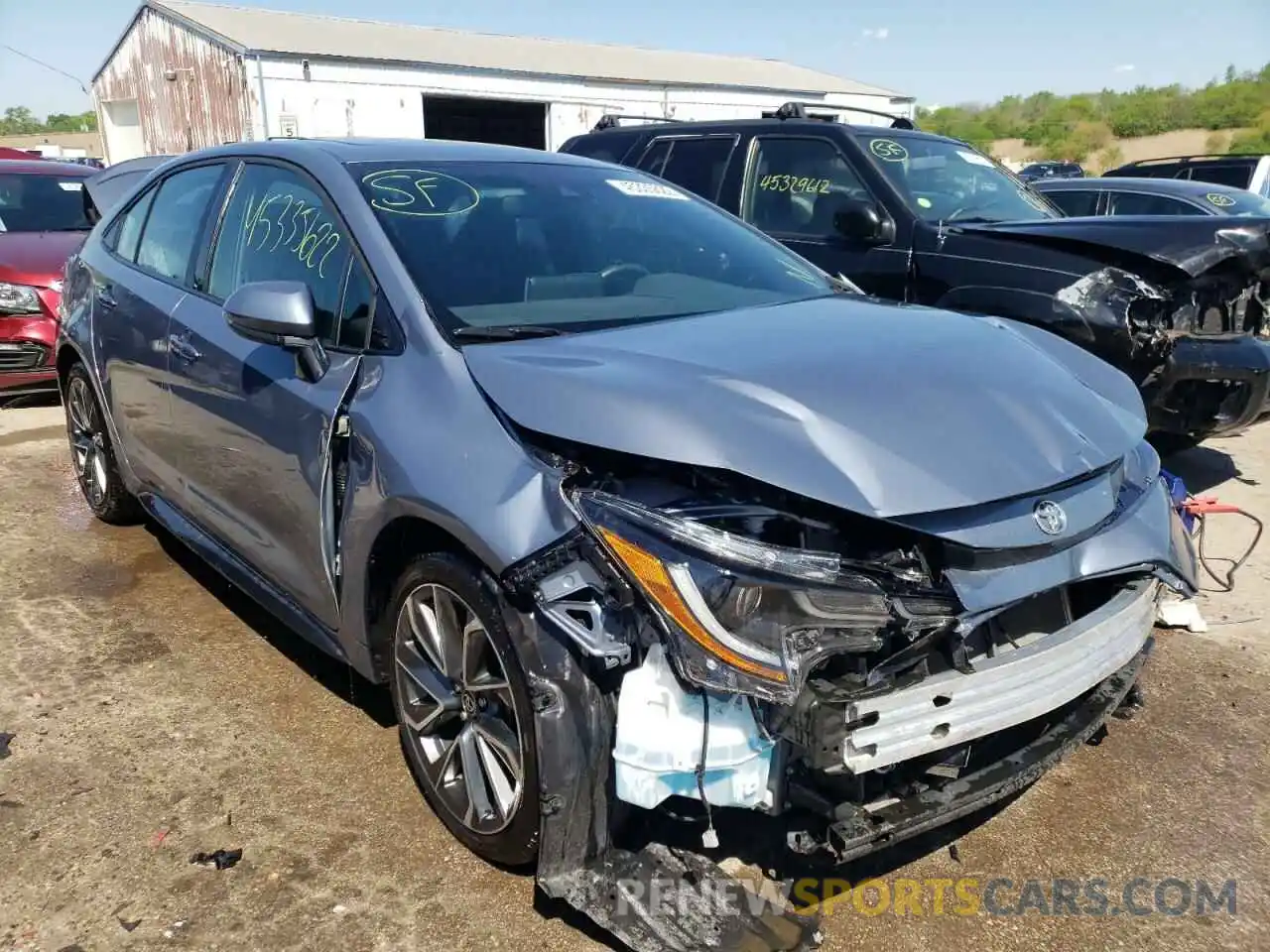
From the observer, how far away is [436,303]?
259 centimetres

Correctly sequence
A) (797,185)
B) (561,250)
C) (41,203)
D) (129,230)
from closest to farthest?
(561,250)
(129,230)
(797,185)
(41,203)

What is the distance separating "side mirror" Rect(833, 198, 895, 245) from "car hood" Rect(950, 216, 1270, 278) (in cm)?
71

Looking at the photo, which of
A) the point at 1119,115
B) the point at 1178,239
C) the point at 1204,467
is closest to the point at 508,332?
the point at 1178,239

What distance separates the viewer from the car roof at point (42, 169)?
28.3 feet

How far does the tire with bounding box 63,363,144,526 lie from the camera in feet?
15.2

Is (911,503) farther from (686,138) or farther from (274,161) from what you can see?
(686,138)

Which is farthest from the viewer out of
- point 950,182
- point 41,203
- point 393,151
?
point 41,203

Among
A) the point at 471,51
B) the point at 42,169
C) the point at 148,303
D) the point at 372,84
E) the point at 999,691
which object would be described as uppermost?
the point at 471,51

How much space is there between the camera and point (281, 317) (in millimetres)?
2561

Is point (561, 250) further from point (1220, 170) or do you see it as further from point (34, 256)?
point (1220, 170)

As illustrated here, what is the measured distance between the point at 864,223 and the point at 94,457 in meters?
4.06

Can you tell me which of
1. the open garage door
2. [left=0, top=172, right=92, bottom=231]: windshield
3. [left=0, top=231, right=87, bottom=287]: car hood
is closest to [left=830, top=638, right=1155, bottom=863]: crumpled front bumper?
[left=0, top=231, right=87, bottom=287]: car hood

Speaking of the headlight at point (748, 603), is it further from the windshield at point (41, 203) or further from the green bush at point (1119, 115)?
the green bush at point (1119, 115)

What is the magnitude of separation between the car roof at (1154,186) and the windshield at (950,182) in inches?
94.2
